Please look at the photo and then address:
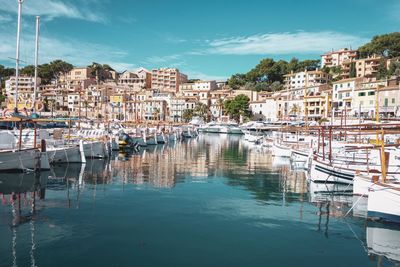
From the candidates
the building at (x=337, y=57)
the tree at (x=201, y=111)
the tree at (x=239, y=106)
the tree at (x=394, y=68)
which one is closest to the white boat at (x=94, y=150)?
the tree at (x=394, y=68)

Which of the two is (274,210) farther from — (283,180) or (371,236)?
(283,180)

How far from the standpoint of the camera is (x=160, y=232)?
15945 millimetres

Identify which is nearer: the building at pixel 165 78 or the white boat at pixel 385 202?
the white boat at pixel 385 202

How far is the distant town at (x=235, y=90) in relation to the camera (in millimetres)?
98812


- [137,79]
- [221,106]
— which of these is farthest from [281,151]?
[137,79]

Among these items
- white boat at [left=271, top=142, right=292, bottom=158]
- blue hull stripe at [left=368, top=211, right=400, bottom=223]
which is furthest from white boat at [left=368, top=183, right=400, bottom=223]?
white boat at [left=271, top=142, right=292, bottom=158]

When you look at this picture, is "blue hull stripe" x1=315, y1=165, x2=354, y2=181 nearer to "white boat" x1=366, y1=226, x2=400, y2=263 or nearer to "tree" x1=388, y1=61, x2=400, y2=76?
"white boat" x1=366, y1=226, x2=400, y2=263

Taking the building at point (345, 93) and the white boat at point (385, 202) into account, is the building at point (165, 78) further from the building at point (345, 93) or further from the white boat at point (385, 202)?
the white boat at point (385, 202)

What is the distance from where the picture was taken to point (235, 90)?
15550 centimetres

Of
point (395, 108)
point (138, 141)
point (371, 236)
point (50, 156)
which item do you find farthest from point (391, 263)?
point (395, 108)

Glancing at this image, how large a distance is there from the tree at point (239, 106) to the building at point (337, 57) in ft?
124

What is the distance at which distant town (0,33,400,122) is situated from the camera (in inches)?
3890

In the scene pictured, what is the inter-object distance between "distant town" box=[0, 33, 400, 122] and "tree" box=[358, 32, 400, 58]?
1.56 ft

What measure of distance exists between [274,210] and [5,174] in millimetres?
19613
